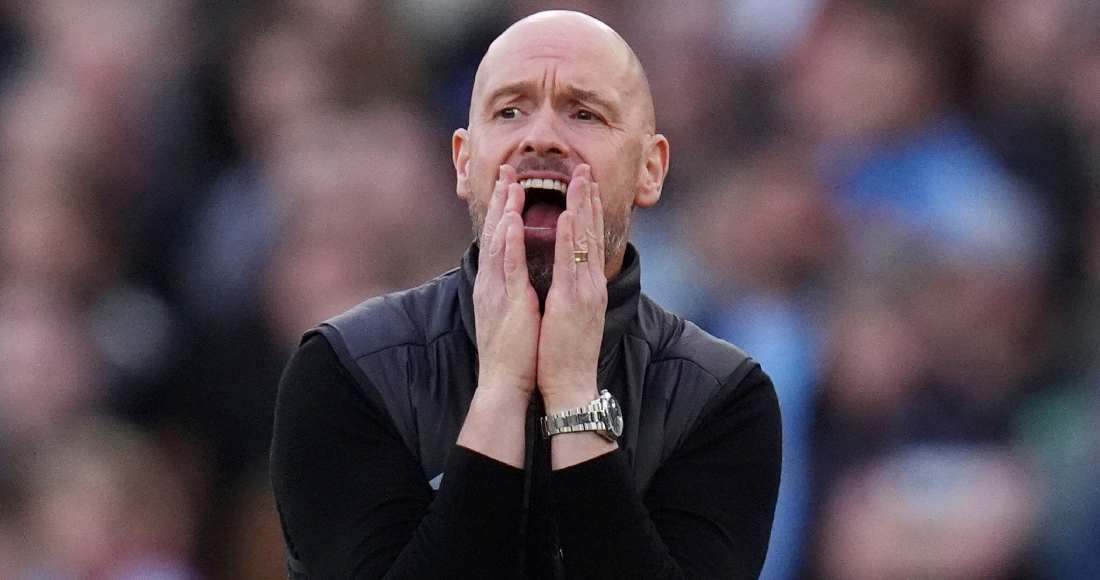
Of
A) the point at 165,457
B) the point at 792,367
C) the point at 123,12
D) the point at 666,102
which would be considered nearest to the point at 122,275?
the point at 165,457

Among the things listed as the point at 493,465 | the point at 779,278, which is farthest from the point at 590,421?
the point at 779,278

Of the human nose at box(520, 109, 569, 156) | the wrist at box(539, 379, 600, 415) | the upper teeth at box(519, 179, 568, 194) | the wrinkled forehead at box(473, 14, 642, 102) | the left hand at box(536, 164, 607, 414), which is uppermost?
the wrinkled forehead at box(473, 14, 642, 102)

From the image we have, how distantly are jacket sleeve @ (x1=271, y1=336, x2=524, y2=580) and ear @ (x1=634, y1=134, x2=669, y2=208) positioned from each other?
61 cm

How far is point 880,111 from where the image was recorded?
378 cm

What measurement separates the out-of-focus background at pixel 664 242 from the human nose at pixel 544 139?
1.54m

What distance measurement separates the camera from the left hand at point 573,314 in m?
1.92

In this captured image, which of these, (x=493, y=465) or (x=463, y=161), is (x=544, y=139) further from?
(x=493, y=465)

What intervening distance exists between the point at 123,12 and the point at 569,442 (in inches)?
110

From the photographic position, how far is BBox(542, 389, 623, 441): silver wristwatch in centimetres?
186

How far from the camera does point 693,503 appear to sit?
6.44 feet

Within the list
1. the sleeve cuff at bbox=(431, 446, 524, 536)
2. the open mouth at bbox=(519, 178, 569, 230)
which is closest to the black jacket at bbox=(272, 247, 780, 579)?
the sleeve cuff at bbox=(431, 446, 524, 536)

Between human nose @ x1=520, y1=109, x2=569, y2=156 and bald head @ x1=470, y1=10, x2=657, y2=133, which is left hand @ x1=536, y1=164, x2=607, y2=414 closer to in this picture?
human nose @ x1=520, y1=109, x2=569, y2=156

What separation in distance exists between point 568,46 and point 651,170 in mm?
271

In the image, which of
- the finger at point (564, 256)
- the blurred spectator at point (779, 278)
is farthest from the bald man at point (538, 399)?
the blurred spectator at point (779, 278)
